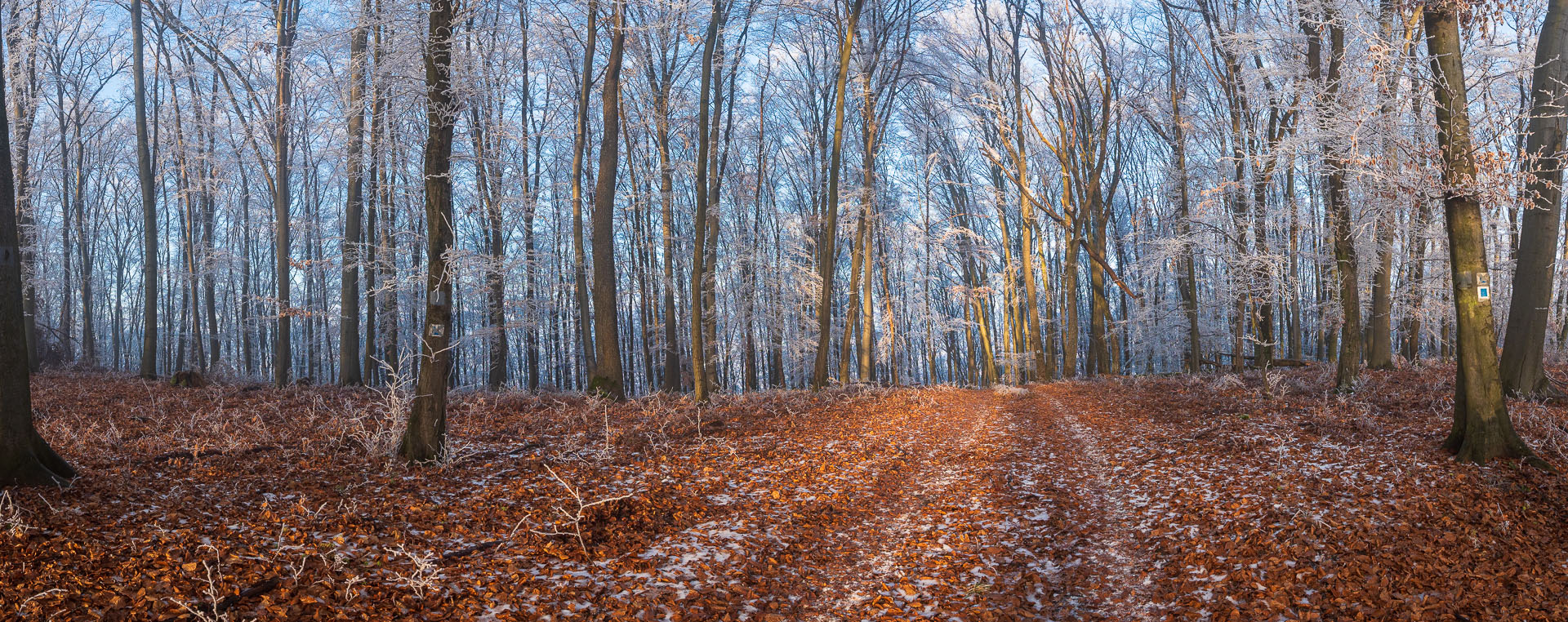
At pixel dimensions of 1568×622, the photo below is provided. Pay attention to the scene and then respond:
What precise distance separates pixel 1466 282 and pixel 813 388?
10.6 metres

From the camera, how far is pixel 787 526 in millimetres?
5035

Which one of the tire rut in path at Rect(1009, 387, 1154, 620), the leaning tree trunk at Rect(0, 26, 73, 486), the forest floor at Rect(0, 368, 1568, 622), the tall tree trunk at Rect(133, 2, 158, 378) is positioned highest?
the tall tree trunk at Rect(133, 2, 158, 378)

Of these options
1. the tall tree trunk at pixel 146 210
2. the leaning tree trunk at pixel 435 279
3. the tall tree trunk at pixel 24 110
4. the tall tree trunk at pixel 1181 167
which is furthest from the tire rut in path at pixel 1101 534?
the tall tree trunk at pixel 24 110

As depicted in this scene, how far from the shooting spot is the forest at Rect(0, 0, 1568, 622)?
3.79m

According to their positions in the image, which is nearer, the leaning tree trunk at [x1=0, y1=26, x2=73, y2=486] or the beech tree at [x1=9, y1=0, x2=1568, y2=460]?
the leaning tree trunk at [x1=0, y1=26, x2=73, y2=486]

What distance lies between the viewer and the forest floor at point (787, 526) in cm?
336

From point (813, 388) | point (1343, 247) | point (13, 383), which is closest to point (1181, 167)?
point (1343, 247)

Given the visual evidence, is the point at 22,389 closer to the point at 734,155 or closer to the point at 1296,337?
the point at 734,155

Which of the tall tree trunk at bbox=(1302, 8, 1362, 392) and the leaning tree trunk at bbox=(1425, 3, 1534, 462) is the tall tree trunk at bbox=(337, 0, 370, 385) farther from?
the tall tree trunk at bbox=(1302, 8, 1362, 392)

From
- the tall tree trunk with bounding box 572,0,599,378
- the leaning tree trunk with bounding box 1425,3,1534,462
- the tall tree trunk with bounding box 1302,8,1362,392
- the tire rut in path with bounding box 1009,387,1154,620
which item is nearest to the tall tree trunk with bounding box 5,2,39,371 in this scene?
the tall tree trunk with bounding box 572,0,599,378

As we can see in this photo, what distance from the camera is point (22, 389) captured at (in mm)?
4488

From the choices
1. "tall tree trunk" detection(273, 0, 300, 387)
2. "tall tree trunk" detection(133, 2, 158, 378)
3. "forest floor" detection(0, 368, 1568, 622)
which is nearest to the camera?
"forest floor" detection(0, 368, 1568, 622)

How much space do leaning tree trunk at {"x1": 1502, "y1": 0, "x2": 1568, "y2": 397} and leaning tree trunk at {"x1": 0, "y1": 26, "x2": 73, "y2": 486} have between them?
45.6 feet

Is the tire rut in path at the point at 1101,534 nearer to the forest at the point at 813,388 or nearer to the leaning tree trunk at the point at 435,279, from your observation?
the forest at the point at 813,388
